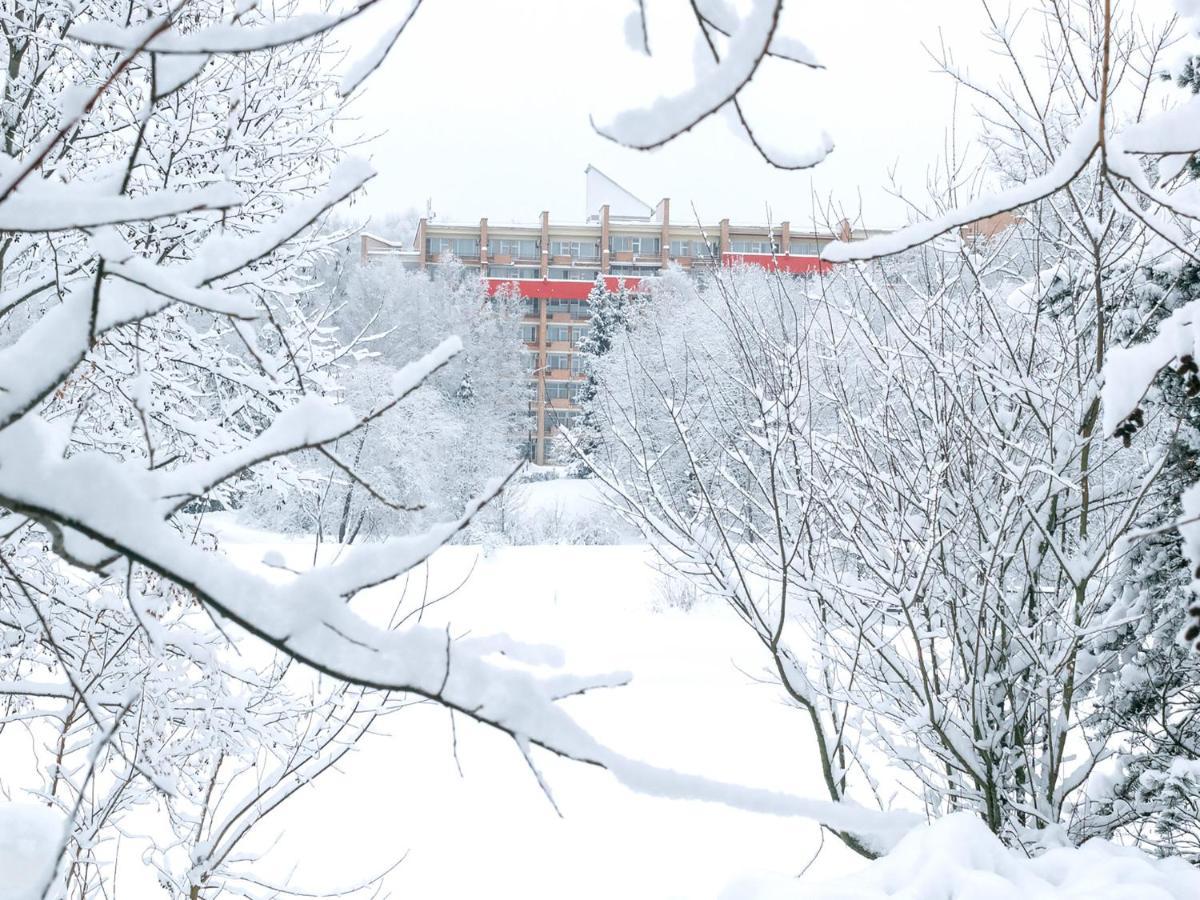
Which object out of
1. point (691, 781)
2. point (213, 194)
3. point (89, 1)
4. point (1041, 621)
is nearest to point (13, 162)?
point (213, 194)

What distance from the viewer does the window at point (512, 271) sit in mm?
54938

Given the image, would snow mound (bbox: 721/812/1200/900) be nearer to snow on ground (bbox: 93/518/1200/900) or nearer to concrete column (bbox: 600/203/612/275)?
snow on ground (bbox: 93/518/1200/900)

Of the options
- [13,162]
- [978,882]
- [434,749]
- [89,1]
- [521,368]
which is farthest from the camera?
[521,368]

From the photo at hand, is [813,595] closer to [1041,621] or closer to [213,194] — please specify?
[1041,621]

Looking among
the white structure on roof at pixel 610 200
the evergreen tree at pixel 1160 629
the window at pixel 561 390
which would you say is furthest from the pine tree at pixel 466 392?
the evergreen tree at pixel 1160 629

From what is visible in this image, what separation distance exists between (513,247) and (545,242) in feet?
8.64

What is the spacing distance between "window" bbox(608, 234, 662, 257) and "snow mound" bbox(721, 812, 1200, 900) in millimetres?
52230

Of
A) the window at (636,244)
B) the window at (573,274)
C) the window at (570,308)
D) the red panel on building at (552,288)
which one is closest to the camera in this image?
the red panel on building at (552,288)

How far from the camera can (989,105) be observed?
5.42 m

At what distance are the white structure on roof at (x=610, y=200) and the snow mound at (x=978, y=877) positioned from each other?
5174 cm

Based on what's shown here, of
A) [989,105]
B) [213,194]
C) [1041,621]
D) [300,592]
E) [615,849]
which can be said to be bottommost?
[615,849]

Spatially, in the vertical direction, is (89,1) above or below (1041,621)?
above

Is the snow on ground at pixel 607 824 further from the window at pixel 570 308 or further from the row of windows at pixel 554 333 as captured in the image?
the window at pixel 570 308

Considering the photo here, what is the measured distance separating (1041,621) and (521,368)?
3755cm
